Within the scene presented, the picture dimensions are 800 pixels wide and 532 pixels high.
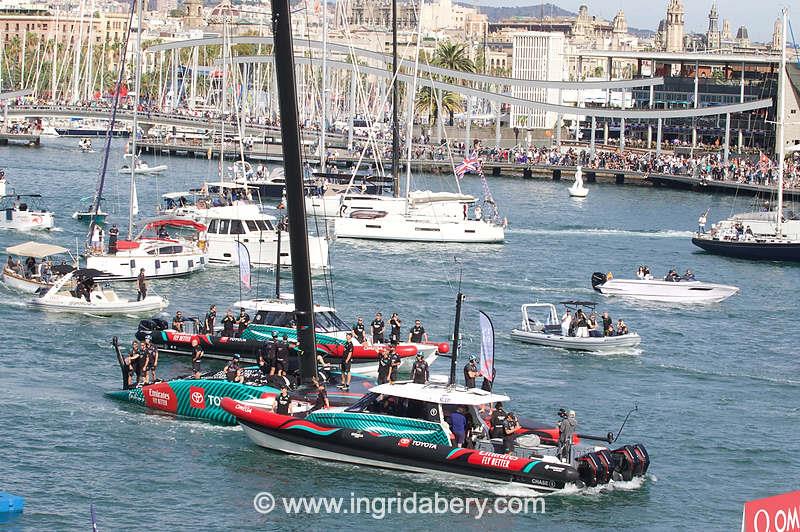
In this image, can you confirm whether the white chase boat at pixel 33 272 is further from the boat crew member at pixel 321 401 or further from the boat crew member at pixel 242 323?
the boat crew member at pixel 321 401

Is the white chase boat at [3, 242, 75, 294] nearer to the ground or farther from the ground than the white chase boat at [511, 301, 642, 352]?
farther from the ground

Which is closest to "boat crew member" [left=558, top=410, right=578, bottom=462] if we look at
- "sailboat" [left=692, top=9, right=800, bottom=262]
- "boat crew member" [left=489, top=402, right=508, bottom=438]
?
"boat crew member" [left=489, top=402, right=508, bottom=438]

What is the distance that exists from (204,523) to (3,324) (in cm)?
2236

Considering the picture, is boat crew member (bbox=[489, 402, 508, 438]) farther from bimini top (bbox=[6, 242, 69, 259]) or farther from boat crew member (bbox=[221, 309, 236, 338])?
bimini top (bbox=[6, 242, 69, 259])

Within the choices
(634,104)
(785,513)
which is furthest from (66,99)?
(785,513)

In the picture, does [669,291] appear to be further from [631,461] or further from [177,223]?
[631,461]

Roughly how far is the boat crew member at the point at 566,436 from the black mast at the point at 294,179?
749cm

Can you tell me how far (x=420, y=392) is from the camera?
1335 inches

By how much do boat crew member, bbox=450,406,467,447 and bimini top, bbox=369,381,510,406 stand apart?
311 millimetres

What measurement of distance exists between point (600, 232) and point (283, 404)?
5722 centimetres

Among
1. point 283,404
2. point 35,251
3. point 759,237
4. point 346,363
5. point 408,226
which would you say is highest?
point 35,251

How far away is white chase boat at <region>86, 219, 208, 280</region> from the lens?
5969 centimetres

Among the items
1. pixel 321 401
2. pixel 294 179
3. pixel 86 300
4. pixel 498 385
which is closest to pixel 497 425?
pixel 321 401

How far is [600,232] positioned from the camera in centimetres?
9044
